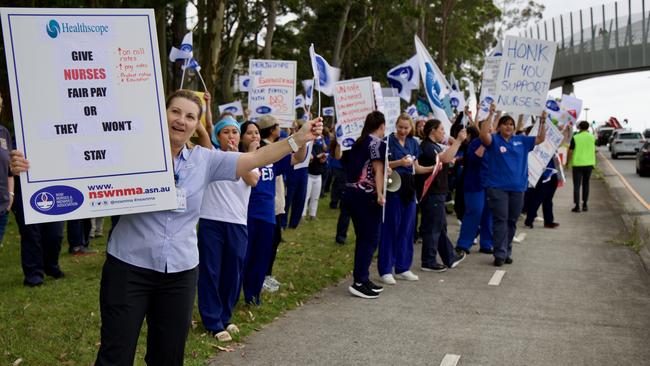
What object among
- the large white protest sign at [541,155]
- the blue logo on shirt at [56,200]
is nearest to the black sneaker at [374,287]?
the blue logo on shirt at [56,200]

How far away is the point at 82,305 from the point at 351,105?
13.3ft

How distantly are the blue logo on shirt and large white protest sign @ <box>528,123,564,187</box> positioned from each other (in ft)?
36.7

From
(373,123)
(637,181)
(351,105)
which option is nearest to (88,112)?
(373,123)

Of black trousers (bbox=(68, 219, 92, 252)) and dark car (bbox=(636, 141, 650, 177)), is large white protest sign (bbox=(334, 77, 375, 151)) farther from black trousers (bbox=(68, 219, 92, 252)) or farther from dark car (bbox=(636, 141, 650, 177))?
dark car (bbox=(636, 141, 650, 177))

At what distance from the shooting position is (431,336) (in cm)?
650

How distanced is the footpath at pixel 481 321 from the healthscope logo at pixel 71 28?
2.92m

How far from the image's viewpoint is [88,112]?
3475mm

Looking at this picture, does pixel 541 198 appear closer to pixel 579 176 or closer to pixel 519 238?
pixel 519 238

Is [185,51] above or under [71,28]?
above

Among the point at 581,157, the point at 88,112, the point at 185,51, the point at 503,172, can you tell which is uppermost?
the point at 185,51

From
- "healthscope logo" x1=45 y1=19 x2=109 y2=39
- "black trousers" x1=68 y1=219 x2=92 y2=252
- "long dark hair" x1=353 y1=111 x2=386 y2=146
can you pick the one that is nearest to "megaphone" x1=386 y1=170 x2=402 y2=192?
"long dark hair" x1=353 y1=111 x2=386 y2=146

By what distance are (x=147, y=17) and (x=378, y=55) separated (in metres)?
38.2

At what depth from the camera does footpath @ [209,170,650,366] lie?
5902 mm

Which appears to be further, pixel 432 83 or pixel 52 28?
pixel 432 83
